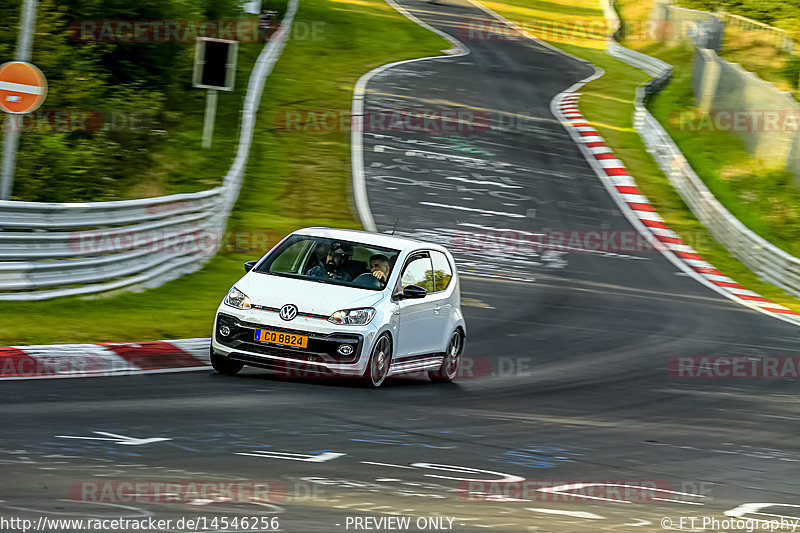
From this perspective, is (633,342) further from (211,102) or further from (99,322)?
(211,102)

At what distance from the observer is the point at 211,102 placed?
24.7 m

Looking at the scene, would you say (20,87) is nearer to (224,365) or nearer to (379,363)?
(224,365)

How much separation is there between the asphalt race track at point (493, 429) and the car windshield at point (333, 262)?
1.07 metres

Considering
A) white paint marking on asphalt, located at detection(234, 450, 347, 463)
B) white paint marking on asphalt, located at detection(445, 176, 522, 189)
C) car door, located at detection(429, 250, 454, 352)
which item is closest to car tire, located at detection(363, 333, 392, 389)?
car door, located at detection(429, 250, 454, 352)

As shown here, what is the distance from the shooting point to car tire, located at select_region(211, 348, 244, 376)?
1125 cm

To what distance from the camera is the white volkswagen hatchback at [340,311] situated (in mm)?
11016

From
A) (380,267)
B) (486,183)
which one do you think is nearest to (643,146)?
(486,183)

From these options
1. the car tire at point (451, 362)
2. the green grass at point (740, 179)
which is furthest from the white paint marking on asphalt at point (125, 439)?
the green grass at point (740, 179)

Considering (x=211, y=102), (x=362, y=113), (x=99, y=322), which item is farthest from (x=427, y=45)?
(x=99, y=322)

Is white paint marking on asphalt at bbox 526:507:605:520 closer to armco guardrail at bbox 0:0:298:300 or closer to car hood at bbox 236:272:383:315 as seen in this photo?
car hood at bbox 236:272:383:315

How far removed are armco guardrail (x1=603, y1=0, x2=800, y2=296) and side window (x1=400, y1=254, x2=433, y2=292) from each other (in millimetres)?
11477

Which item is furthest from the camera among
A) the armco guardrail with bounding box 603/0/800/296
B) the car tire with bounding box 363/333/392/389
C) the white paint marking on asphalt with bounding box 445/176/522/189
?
the white paint marking on asphalt with bounding box 445/176/522/189

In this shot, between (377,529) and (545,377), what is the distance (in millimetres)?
7339

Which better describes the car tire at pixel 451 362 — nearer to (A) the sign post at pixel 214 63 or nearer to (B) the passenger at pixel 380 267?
(B) the passenger at pixel 380 267
